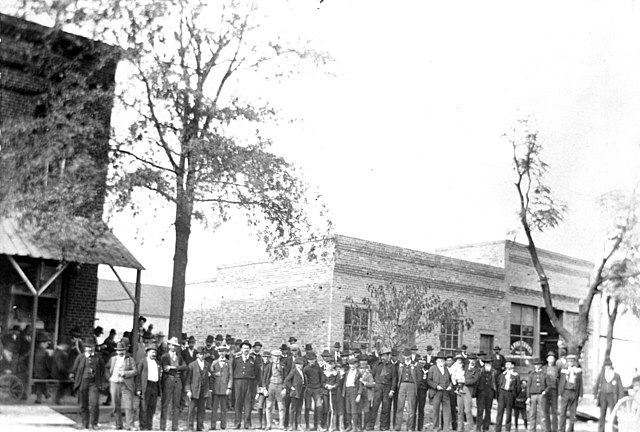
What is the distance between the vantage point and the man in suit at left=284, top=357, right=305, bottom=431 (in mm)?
12852

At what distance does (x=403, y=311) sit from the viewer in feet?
56.2

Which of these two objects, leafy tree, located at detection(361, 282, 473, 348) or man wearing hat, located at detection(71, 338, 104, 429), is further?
leafy tree, located at detection(361, 282, 473, 348)

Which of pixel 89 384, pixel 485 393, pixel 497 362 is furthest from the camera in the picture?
pixel 497 362

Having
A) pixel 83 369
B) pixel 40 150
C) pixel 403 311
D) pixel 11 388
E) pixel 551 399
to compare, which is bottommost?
pixel 11 388

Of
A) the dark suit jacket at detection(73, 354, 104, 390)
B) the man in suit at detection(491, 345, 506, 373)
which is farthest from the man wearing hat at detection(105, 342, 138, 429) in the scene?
the man in suit at detection(491, 345, 506, 373)

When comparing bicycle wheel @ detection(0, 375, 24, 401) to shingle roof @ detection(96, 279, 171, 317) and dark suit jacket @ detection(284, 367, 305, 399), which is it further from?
shingle roof @ detection(96, 279, 171, 317)

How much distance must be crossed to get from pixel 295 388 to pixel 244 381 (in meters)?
0.81

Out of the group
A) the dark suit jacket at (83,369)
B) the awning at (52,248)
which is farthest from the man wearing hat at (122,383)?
the awning at (52,248)

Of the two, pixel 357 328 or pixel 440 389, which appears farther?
pixel 357 328

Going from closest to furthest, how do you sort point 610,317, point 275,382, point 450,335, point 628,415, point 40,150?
point 628,415, point 40,150, point 275,382, point 610,317, point 450,335

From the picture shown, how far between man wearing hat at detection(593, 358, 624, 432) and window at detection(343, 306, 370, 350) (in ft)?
16.5

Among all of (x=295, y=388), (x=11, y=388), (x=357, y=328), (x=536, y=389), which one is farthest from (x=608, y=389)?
(x=11, y=388)

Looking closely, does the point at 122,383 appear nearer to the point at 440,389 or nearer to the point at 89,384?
the point at 89,384

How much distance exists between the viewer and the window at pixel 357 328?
16953 millimetres
